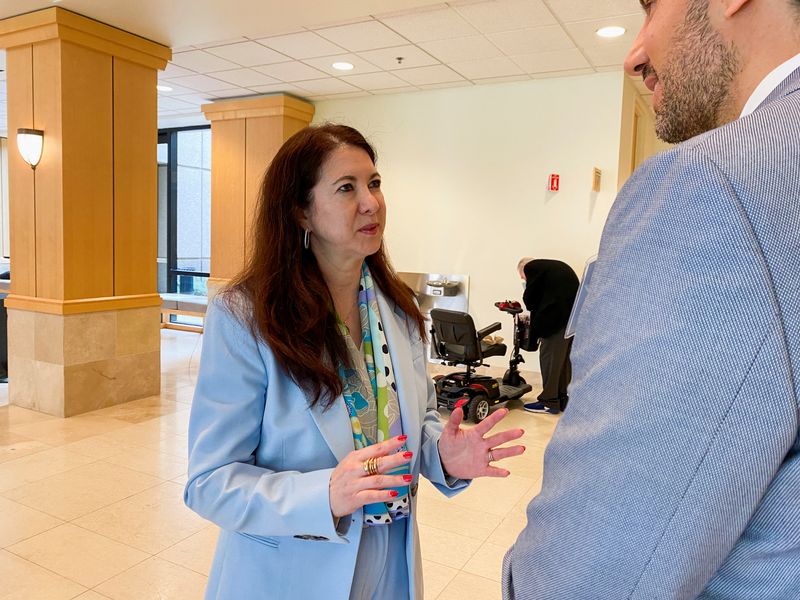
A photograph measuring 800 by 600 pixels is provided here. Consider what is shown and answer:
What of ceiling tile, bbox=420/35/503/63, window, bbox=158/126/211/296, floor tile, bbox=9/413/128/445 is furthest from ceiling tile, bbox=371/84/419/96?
floor tile, bbox=9/413/128/445

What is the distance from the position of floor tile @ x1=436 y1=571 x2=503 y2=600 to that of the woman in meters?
1.47

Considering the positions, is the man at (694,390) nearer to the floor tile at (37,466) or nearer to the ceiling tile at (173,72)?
the floor tile at (37,466)

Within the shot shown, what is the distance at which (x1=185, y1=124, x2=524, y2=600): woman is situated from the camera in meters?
1.24

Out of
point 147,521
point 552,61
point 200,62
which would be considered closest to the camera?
point 147,521

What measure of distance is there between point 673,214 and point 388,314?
112 cm

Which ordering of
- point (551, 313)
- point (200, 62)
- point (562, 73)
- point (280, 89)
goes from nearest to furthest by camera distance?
point (551, 313) → point (562, 73) → point (200, 62) → point (280, 89)

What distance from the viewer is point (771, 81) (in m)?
0.59

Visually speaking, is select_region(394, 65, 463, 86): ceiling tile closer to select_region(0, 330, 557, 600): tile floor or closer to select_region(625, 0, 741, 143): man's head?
select_region(0, 330, 557, 600): tile floor

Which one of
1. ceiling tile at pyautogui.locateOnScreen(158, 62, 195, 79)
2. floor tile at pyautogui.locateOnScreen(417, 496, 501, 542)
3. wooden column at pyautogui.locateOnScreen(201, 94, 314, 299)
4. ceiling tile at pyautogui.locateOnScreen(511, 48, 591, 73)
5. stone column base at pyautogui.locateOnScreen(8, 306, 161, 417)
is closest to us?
floor tile at pyautogui.locateOnScreen(417, 496, 501, 542)

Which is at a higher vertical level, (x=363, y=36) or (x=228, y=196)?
(x=363, y=36)

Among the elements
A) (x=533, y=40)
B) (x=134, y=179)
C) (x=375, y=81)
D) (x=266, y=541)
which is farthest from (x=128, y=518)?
(x=375, y=81)

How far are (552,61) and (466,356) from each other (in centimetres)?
310

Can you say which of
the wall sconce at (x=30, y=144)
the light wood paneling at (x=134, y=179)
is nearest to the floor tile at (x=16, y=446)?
the light wood paneling at (x=134, y=179)

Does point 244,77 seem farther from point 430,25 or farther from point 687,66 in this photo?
point 687,66
